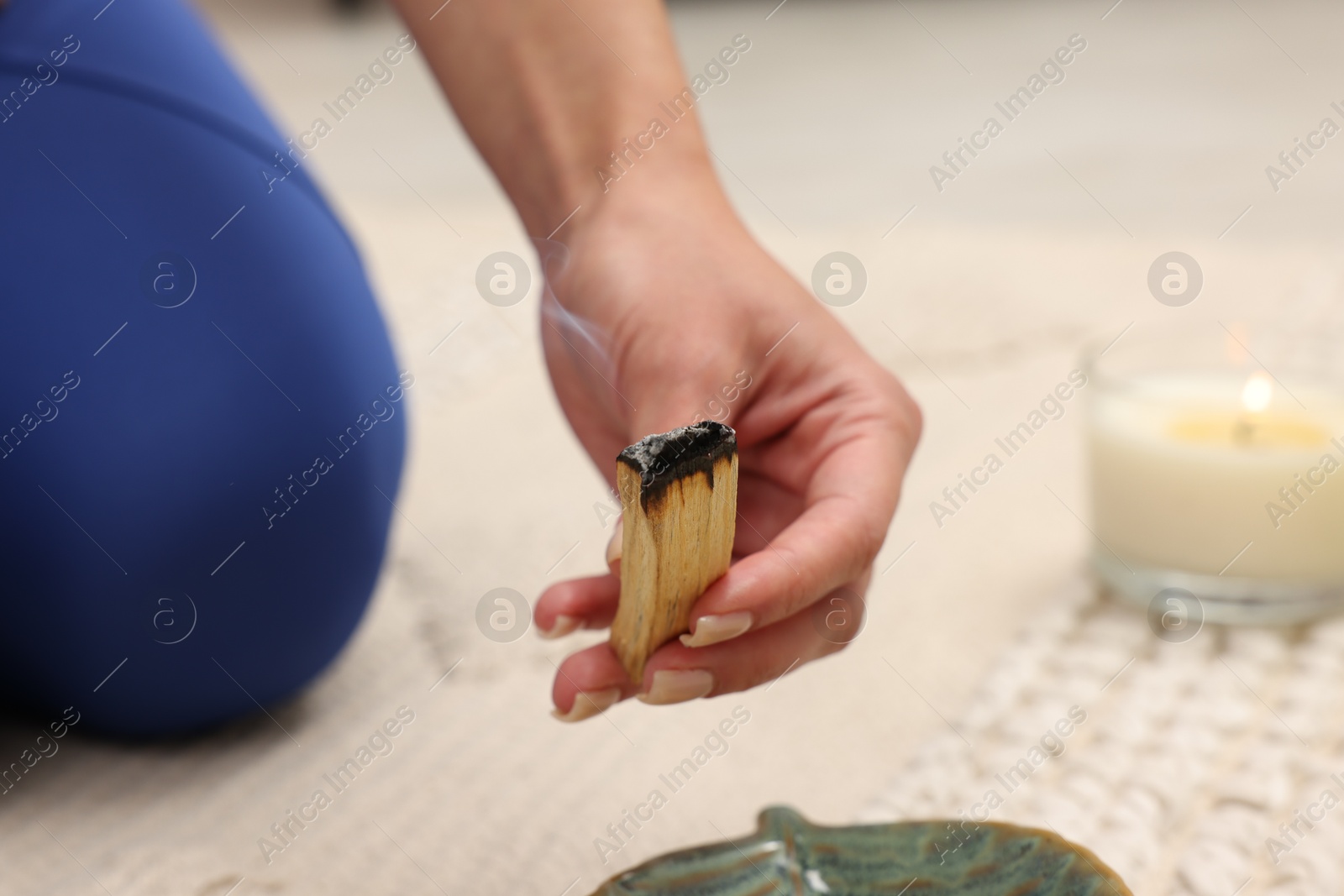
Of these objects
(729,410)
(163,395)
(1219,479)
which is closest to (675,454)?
(729,410)

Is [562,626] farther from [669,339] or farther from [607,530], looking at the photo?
[607,530]

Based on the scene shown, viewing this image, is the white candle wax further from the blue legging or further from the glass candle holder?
the blue legging

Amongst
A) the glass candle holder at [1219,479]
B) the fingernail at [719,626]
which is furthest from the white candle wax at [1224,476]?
the fingernail at [719,626]

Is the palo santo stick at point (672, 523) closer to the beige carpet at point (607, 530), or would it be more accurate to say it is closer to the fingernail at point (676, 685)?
the fingernail at point (676, 685)

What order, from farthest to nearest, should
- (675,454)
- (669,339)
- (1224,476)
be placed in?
(1224,476) < (669,339) < (675,454)

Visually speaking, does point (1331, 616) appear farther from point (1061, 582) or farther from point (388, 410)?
point (388, 410)
